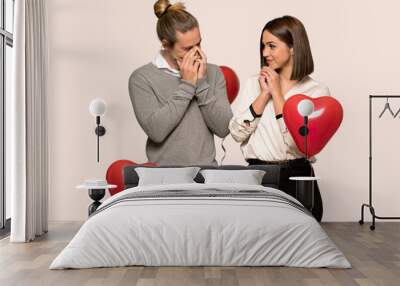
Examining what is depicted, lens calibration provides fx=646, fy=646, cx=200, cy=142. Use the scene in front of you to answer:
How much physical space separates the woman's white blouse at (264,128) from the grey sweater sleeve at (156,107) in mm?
618

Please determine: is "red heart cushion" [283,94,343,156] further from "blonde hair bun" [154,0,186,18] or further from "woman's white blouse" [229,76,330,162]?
"blonde hair bun" [154,0,186,18]

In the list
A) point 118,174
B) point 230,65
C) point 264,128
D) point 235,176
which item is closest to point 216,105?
point 264,128

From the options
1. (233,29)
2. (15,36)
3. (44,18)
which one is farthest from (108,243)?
(233,29)

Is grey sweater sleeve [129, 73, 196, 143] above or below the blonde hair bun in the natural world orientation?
below

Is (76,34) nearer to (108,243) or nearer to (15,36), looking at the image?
(15,36)

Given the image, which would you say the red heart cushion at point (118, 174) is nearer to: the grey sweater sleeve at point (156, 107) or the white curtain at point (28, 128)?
the grey sweater sleeve at point (156, 107)

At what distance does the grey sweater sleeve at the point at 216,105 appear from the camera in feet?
21.1

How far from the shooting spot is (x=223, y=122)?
21.6ft

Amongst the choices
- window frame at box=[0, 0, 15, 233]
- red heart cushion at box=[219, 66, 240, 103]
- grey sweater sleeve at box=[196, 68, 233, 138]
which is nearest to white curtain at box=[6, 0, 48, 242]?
window frame at box=[0, 0, 15, 233]

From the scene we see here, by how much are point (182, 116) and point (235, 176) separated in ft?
3.22

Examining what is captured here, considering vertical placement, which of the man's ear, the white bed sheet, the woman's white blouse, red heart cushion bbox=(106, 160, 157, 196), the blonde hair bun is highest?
the blonde hair bun

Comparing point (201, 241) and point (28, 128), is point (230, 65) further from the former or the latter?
point (201, 241)

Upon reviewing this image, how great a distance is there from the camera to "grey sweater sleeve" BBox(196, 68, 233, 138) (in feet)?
21.1

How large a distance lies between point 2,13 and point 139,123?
174 cm
